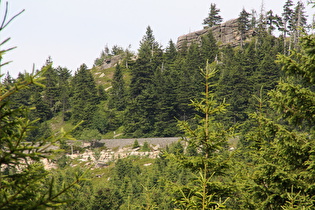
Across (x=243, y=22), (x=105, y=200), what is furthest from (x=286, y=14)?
(x=105, y=200)

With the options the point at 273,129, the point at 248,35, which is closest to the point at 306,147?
the point at 273,129

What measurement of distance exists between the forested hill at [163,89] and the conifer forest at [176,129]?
13.5 inches

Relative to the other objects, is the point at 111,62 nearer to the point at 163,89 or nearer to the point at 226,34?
the point at 226,34

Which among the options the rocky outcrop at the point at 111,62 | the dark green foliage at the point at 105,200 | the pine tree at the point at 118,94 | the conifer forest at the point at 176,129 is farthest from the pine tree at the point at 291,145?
the rocky outcrop at the point at 111,62

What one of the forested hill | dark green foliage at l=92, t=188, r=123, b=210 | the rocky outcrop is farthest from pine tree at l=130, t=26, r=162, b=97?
dark green foliage at l=92, t=188, r=123, b=210

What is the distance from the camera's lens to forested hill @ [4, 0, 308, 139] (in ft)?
256

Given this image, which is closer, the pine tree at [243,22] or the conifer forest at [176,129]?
the conifer forest at [176,129]

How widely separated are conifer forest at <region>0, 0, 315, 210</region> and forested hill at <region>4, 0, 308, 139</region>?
1.13 ft

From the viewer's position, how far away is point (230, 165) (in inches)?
351

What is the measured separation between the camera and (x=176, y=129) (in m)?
76.4

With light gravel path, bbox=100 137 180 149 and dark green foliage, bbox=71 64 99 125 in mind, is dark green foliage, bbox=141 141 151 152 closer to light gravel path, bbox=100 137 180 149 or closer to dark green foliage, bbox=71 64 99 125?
light gravel path, bbox=100 137 180 149

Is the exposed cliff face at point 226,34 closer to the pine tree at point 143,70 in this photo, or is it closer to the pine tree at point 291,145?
the pine tree at point 143,70

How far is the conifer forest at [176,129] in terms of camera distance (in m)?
5.32

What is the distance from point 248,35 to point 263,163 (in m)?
112
